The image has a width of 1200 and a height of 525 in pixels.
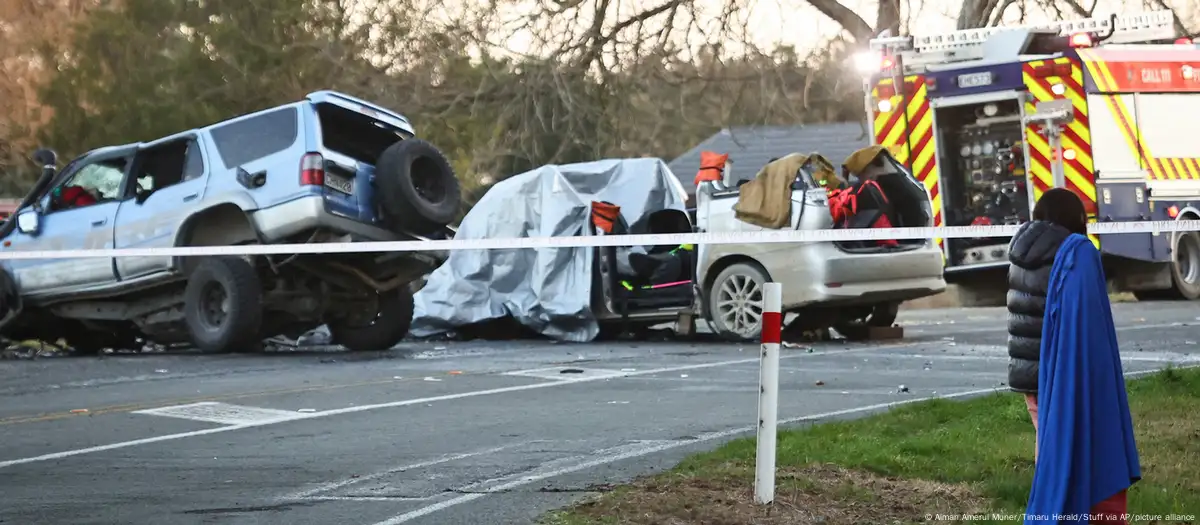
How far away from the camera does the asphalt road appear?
684 cm

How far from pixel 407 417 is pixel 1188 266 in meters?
14.1

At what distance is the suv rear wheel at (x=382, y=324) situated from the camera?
51.0ft

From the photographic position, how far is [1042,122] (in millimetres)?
18438

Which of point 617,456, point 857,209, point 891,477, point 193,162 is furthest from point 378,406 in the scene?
point 857,209

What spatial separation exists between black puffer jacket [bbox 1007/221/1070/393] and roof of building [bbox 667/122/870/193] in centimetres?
3619

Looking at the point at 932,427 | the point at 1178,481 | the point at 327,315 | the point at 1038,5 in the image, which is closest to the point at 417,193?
the point at 327,315

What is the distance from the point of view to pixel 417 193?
14.6m

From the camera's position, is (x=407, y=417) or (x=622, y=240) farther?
(x=622, y=240)

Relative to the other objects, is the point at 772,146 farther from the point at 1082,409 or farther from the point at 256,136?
the point at 1082,409

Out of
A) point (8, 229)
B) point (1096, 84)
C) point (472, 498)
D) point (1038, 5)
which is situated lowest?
point (472, 498)

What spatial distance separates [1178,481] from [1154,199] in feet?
43.3

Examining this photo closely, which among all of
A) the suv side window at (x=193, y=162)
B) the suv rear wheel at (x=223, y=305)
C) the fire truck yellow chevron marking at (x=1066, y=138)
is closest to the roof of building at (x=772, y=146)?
the fire truck yellow chevron marking at (x=1066, y=138)

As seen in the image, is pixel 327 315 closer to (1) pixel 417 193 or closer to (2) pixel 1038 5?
(1) pixel 417 193

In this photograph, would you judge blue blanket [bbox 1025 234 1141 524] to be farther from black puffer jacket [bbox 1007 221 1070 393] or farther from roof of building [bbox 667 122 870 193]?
roof of building [bbox 667 122 870 193]
